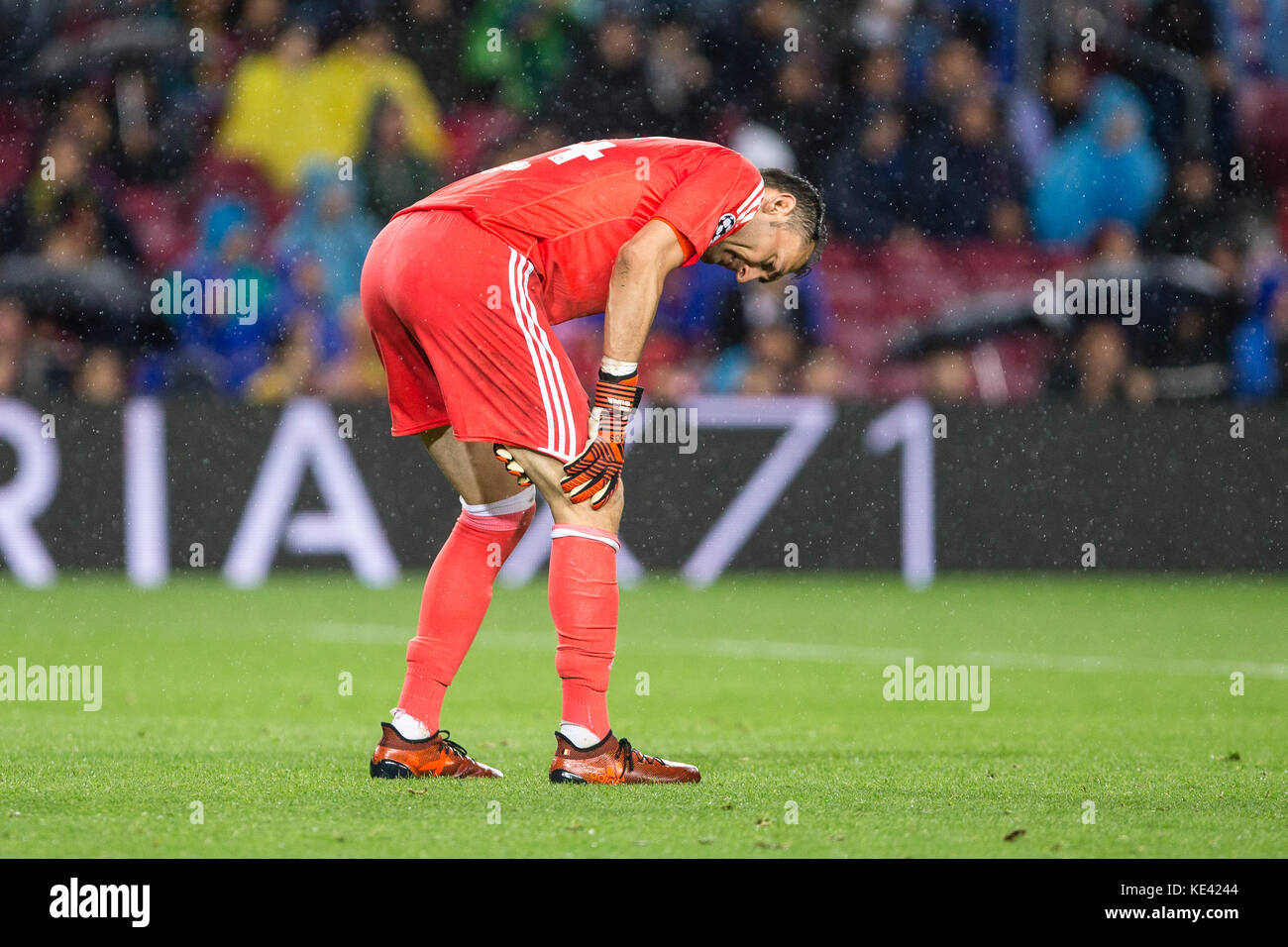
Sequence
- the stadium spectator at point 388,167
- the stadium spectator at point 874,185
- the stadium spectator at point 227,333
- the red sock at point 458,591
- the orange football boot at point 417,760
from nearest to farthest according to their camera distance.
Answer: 1. the orange football boot at point 417,760
2. the red sock at point 458,591
3. the stadium spectator at point 227,333
4. the stadium spectator at point 388,167
5. the stadium spectator at point 874,185

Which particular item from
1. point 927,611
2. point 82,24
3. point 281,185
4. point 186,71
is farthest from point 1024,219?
point 82,24

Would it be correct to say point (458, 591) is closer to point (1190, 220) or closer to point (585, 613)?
point (585, 613)

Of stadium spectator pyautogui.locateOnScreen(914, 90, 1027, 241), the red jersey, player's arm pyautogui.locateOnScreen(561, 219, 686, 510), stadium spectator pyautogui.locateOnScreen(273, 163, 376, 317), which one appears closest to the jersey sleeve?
the red jersey

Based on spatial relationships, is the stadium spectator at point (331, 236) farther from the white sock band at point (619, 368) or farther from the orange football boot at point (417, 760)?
the white sock band at point (619, 368)

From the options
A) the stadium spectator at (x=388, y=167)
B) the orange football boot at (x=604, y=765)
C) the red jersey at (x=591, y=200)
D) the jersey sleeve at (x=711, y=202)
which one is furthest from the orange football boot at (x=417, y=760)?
the stadium spectator at (x=388, y=167)

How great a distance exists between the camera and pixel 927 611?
9672mm

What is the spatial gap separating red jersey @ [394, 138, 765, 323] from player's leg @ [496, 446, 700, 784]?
1.91ft

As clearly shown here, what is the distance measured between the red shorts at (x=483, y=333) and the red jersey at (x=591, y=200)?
8cm

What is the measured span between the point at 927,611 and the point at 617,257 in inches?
215

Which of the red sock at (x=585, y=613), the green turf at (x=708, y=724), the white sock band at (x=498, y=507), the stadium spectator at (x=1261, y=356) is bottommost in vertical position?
the green turf at (x=708, y=724)

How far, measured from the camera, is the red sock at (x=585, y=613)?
4.66 meters

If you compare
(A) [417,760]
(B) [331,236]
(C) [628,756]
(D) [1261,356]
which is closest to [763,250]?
(C) [628,756]

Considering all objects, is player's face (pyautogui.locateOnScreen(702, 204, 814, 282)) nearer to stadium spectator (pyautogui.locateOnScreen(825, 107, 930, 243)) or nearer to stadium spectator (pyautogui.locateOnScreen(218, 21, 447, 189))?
stadium spectator (pyautogui.locateOnScreen(825, 107, 930, 243))

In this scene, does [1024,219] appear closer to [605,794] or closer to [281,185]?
[281,185]
